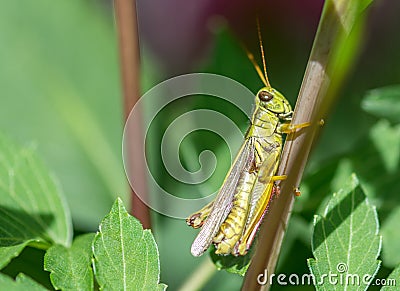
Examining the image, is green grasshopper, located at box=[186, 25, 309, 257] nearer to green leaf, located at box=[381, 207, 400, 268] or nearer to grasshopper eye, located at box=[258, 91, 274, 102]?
grasshopper eye, located at box=[258, 91, 274, 102]

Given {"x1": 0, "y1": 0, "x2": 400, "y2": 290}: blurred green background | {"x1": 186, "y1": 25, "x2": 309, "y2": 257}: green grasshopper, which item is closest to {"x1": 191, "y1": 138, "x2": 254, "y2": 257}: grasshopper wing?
{"x1": 186, "y1": 25, "x2": 309, "y2": 257}: green grasshopper

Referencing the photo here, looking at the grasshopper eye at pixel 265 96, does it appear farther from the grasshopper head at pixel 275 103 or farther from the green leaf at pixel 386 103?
the green leaf at pixel 386 103

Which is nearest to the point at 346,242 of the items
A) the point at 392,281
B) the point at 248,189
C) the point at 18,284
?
the point at 392,281

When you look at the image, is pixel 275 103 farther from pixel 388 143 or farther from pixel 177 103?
pixel 177 103

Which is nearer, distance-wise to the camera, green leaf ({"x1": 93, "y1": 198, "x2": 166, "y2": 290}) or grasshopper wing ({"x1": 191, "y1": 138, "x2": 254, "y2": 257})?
green leaf ({"x1": 93, "y1": 198, "x2": 166, "y2": 290})

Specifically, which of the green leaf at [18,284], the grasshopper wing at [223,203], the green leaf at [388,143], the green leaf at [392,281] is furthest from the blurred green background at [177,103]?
the green leaf at [18,284]

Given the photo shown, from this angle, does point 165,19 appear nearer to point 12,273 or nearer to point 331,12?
point 12,273
